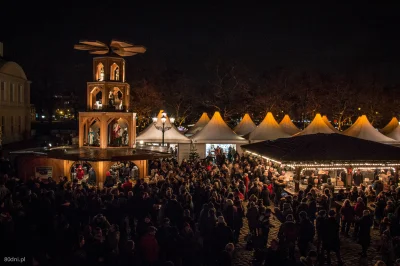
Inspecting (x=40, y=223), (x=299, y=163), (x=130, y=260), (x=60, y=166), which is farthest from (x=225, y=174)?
(x=130, y=260)

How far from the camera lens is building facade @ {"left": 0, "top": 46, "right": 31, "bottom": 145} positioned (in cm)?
3494

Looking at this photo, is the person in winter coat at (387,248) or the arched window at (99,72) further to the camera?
the arched window at (99,72)

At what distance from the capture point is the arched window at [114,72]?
2245 cm

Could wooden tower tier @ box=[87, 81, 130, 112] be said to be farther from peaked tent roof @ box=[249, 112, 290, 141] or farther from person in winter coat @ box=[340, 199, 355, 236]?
person in winter coat @ box=[340, 199, 355, 236]

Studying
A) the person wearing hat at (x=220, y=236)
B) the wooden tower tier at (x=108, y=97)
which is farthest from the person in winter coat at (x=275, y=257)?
the wooden tower tier at (x=108, y=97)

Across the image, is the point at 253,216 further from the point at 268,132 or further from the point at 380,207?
the point at 268,132

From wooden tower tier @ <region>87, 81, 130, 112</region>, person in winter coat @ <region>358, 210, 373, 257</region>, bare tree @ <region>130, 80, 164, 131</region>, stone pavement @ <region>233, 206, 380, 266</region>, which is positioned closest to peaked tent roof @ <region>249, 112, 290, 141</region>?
wooden tower tier @ <region>87, 81, 130, 112</region>

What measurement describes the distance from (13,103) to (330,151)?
3130 centimetres

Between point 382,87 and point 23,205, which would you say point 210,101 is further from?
point 23,205

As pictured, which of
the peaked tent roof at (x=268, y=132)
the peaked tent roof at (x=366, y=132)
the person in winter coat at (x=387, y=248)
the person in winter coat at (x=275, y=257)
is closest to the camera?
the person in winter coat at (x=275, y=257)

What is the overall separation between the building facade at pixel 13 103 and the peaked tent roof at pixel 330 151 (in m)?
26.7

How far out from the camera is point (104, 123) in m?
21.2

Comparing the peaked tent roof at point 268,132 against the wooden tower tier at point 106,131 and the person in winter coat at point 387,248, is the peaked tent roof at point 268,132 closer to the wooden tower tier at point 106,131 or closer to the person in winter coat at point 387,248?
the wooden tower tier at point 106,131

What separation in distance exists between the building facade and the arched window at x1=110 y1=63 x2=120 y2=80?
55.2 ft
